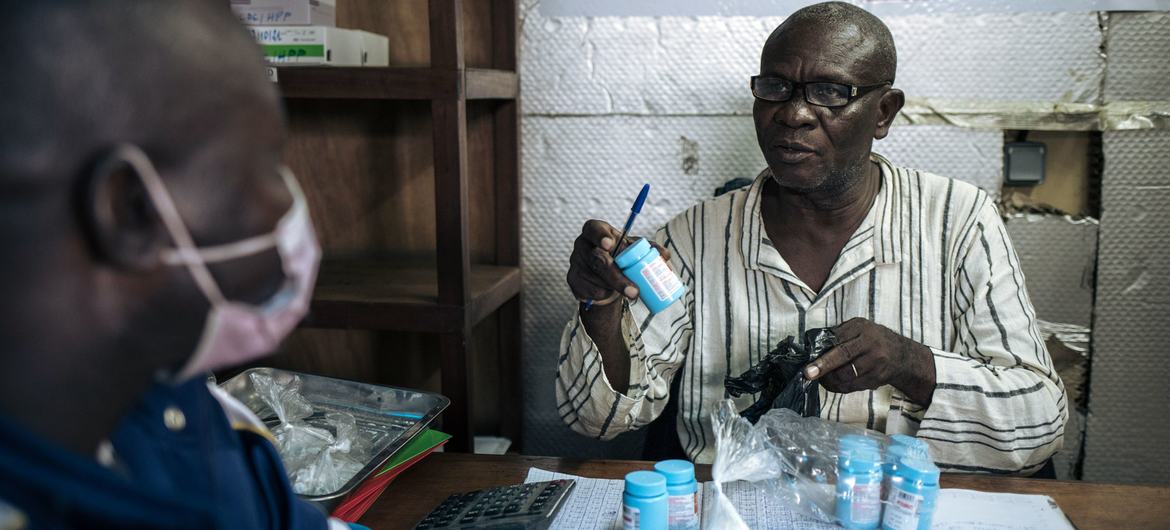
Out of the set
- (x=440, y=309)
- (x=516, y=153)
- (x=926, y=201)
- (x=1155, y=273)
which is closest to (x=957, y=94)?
(x=926, y=201)

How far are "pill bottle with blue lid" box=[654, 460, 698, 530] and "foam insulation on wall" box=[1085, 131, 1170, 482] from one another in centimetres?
142

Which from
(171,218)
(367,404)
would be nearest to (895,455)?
(367,404)

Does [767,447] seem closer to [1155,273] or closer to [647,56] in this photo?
[647,56]

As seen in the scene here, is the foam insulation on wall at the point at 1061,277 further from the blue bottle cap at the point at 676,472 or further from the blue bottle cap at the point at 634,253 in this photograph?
the blue bottle cap at the point at 676,472

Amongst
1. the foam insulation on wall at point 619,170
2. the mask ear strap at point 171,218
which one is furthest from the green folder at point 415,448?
the foam insulation on wall at point 619,170

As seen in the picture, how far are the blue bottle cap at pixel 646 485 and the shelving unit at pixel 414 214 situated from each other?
0.76 m

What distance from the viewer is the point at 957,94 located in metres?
2.05

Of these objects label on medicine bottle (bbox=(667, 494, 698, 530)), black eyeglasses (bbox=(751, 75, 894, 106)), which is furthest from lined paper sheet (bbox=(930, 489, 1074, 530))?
black eyeglasses (bbox=(751, 75, 894, 106))

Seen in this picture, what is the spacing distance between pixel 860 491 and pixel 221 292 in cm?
87

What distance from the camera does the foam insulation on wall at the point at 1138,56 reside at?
1984 mm

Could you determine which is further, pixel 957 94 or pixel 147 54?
pixel 957 94

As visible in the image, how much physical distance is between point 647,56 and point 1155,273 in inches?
50.1

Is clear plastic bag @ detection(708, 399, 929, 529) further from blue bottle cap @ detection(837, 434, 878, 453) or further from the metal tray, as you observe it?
the metal tray

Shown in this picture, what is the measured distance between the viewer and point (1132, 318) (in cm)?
210
